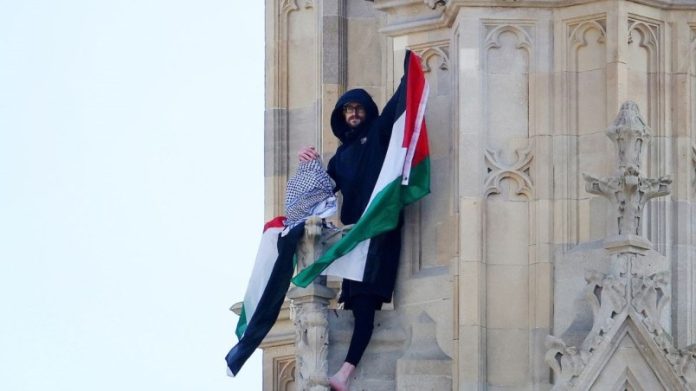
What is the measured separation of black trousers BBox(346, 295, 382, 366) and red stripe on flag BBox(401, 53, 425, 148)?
1540 mm

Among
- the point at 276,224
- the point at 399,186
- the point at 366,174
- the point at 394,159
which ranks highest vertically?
the point at 394,159

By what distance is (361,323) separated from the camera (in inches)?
1623

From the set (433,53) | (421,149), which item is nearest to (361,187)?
(421,149)

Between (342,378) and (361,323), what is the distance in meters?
0.63

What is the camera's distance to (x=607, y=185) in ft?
132

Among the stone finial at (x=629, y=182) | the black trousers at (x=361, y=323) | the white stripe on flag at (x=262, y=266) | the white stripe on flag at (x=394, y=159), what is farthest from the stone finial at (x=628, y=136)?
the white stripe on flag at (x=262, y=266)

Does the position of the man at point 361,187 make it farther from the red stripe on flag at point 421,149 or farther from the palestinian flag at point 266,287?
the palestinian flag at point 266,287

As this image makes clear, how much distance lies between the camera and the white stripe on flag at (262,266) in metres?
42.6

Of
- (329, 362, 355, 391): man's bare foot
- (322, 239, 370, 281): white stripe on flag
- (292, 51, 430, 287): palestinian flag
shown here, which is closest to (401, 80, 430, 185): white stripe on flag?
(292, 51, 430, 287): palestinian flag

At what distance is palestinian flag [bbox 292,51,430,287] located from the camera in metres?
41.5

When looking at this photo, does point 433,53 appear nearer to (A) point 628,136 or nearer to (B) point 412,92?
(B) point 412,92

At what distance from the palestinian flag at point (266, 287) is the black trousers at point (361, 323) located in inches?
35.0

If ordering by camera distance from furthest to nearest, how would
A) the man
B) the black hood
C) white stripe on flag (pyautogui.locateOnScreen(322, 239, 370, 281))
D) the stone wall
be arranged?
1. the black hood
2. white stripe on flag (pyautogui.locateOnScreen(322, 239, 370, 281))
3. the man
4. the stone wall

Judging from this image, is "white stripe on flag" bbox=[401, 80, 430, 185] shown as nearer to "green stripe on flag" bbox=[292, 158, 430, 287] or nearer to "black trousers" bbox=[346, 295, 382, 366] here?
"green stripe on flag" bbox=[292, 158, 430, 287]
